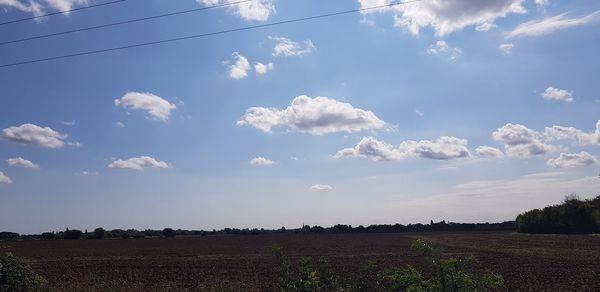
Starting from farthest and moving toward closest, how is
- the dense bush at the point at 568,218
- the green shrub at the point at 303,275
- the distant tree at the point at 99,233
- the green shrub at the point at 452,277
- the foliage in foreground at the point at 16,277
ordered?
the distant tree at the point at 99,233 < the dense bush at the point at 568,218 < the foliage in foreground at the point at 16,277 < the green shrub at the point at 303,275 < the green shrub at the point at 452,277

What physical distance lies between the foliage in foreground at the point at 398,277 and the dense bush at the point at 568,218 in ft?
311

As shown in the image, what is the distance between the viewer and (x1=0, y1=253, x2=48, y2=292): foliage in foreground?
1259 cm

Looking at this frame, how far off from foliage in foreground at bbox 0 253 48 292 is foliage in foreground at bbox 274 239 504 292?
24.9ft

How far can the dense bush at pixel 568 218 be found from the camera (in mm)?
92625

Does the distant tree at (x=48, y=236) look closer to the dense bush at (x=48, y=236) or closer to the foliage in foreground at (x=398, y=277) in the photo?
the dense bush at (x=48, y=236)

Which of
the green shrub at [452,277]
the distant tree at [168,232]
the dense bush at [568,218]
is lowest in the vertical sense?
the green shrub at [452,277]

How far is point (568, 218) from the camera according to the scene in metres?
96.9

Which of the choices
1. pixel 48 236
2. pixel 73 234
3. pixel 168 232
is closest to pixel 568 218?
pixel 168 232

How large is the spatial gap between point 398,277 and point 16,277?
31.9 feet

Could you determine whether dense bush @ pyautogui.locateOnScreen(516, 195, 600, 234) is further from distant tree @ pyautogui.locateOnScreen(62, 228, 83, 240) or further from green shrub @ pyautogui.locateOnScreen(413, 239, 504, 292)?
distant tree @ pyautogui.locateOnScreen(62, 228, 83, 240)

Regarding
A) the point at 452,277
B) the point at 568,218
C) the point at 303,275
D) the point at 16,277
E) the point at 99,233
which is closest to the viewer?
the point at 452,277

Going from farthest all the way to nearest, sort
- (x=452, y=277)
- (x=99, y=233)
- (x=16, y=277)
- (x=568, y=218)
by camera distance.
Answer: (x=99, y=233)
(x=568, y=218)
(x=16, y=277)
(x=452, y=277)

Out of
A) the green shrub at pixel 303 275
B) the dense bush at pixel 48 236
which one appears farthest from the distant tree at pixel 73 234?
the green shrub at pixel 303 275

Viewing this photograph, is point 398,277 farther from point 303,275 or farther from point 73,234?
point 73,234
